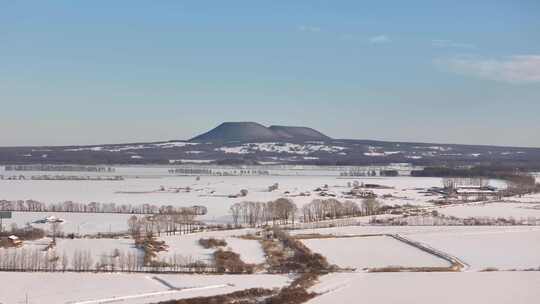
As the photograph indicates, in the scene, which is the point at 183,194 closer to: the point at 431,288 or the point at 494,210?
the point at 494,210

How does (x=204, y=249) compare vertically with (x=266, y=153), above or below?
below

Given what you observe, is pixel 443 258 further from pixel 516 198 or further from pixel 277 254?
pixel 516 198

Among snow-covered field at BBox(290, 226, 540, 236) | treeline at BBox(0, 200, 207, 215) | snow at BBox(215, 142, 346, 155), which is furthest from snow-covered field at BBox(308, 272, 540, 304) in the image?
snow at BBox(215, 142, 346, 155)

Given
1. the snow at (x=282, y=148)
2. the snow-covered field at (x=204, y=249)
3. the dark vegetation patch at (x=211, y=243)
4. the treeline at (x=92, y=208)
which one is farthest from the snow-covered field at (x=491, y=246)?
the snow at (x=282, y=148)

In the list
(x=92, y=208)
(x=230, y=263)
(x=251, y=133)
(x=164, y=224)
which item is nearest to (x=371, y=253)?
(x=230, y=263)

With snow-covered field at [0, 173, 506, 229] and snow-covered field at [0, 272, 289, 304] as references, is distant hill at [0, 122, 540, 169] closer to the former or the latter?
snow-covered field at [0, 173, 506, 229]

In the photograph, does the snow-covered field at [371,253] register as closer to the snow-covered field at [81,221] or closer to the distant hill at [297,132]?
the snow-covered field at [81,221]

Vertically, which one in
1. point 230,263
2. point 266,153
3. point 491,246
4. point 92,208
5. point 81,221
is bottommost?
point 491,246
